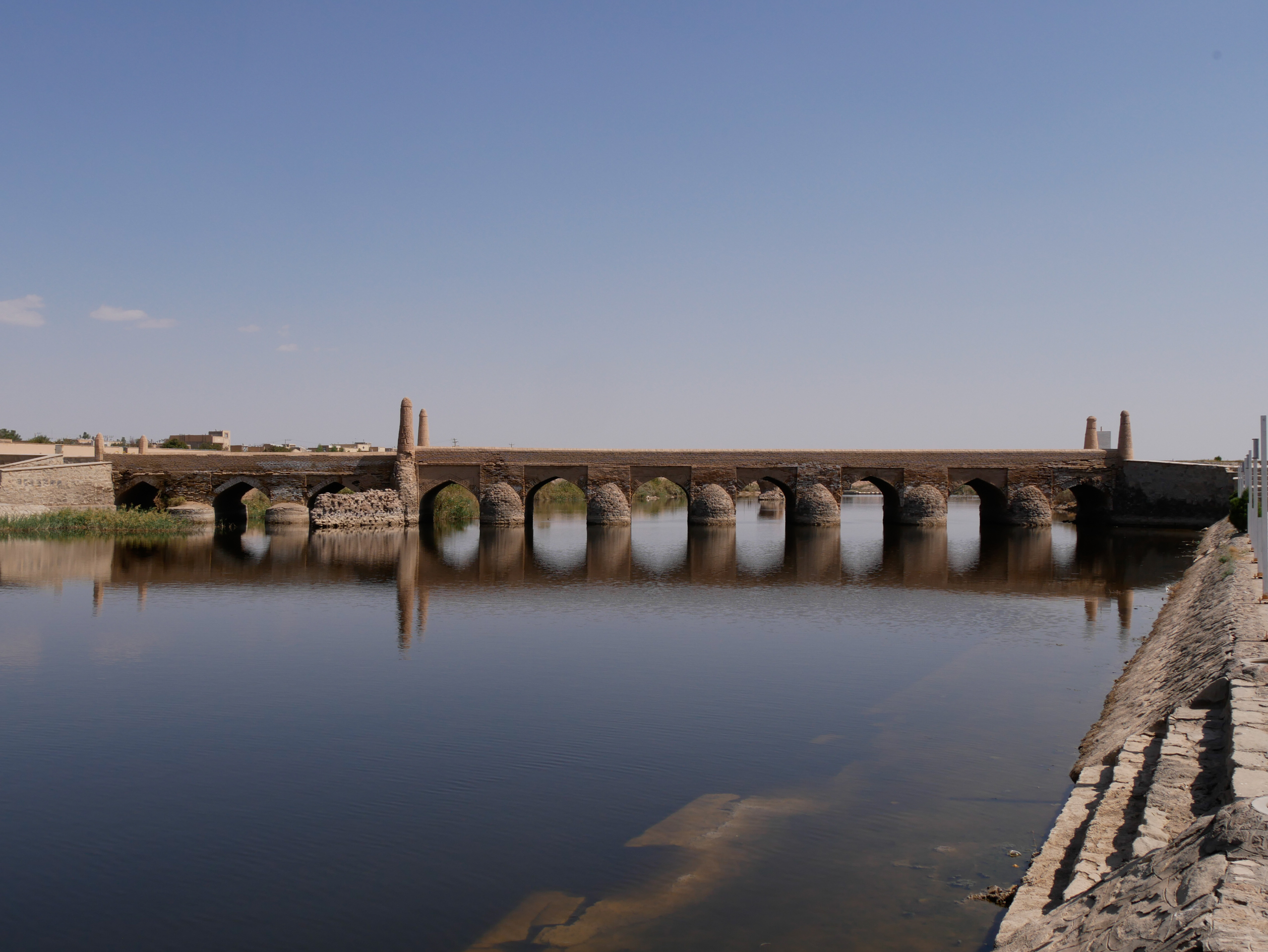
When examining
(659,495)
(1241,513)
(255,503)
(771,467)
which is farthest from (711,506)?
(659,495)

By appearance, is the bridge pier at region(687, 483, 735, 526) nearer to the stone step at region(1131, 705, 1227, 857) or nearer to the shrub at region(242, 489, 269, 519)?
the shrub at region(242, 489, 269, 519)

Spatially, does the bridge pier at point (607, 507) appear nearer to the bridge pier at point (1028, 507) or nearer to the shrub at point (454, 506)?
the shrub at point (454, 506)

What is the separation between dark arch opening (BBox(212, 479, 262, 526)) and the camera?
1484 inches

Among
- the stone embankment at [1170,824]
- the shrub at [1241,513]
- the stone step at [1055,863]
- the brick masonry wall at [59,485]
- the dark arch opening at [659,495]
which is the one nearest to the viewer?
the stone embankment at [1170,824]

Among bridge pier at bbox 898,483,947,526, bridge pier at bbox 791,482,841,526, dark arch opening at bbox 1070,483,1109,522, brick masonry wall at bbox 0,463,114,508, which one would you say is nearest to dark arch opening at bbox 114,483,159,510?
brick masonry wall at bbox 0,463,114,508

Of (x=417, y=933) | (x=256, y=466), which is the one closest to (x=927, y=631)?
(x=417, y=933)

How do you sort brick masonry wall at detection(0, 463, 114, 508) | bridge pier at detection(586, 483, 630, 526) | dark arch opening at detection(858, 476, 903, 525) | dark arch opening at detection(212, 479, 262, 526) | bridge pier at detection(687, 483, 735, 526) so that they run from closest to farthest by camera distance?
1. brick masonry wall at detection(0, 463, 114, 508)
2. bridge pier at detection(586, 483, 630, 526)
3. dark arch opening at detection(212, 479, 262, 526)
4. bridge pier at detection(687, 483, 735, 526)
5. dark arch opening at detection(858, 476, 903, 525)

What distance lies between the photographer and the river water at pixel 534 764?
5375 millimetres

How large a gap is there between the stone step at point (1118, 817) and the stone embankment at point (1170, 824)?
1 centimetres

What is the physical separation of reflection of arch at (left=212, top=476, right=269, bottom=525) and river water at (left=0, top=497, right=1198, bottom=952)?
19.5 m

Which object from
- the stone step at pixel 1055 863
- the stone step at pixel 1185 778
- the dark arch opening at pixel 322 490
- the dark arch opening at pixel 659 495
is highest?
the dark arch opening at pixel 322 490

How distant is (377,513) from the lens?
36438 millimetres

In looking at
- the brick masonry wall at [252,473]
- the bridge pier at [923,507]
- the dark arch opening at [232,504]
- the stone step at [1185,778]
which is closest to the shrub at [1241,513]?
the bridge pier at [923,507]

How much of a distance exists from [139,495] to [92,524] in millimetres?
6039
